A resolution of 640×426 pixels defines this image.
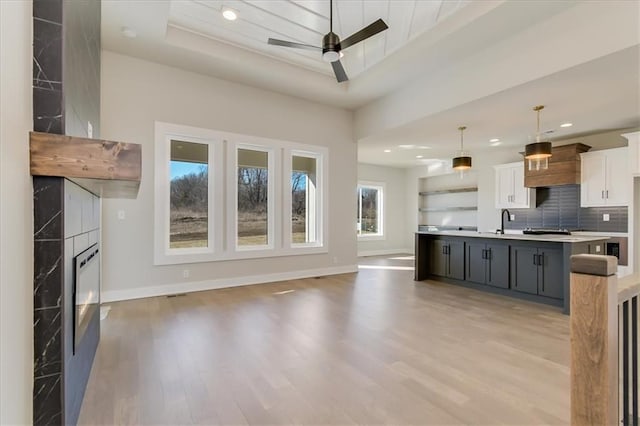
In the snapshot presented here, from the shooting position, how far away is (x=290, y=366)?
8.45 ft

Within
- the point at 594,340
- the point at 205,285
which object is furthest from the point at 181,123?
the point at 594,340

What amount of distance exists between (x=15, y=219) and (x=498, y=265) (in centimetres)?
565

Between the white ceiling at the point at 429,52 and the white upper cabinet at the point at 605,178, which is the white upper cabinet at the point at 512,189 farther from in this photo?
the white ceiling at the point at 429,52

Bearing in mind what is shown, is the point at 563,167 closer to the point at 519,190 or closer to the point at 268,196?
the point at 519,190

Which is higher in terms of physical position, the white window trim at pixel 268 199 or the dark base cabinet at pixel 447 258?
the white window trim at pixel 268 199

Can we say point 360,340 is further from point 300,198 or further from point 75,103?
point 300,198

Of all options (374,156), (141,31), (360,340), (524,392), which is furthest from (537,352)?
(374,156)

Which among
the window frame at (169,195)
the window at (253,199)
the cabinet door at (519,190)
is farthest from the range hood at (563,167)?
the window frame at (169,195)

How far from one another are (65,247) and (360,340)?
2.55 m

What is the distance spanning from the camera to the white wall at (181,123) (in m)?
4.54

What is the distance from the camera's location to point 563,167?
21.7 ft

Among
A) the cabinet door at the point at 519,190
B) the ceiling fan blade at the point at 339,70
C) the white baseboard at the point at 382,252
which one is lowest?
the white baseboard at the point at 382,252

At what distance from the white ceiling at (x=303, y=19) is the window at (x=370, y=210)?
18.8 ft

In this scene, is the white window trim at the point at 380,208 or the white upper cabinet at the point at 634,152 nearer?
the white upper cabinet at the point at 634,152
